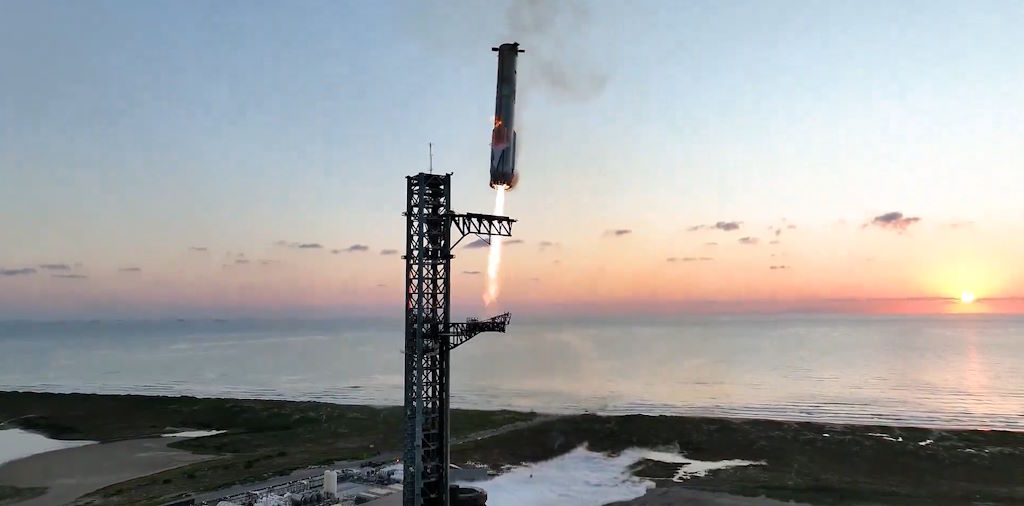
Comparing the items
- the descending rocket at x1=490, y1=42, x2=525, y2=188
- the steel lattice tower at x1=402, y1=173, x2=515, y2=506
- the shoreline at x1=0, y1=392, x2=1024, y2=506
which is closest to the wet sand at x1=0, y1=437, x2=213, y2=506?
the shoreline at x1=0, y1=392, x2=1024, y2=506

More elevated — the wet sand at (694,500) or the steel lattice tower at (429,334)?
the steel lattice tower at (429,334)

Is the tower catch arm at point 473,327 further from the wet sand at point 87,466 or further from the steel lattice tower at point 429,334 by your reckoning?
the wet sand at point 87,466

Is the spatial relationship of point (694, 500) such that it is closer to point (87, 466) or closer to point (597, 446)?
point (597, 446)

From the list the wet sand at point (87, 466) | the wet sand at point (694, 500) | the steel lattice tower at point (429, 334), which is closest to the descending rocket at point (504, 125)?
the steel lattice tower at point (429, 334)

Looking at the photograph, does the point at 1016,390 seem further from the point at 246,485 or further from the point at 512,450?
the point at 246,485

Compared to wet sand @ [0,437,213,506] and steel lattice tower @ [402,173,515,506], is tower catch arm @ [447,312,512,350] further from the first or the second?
wet sand @ [0,437,213,506]

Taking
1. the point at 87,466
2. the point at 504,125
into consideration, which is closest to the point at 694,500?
the point at 504,125
